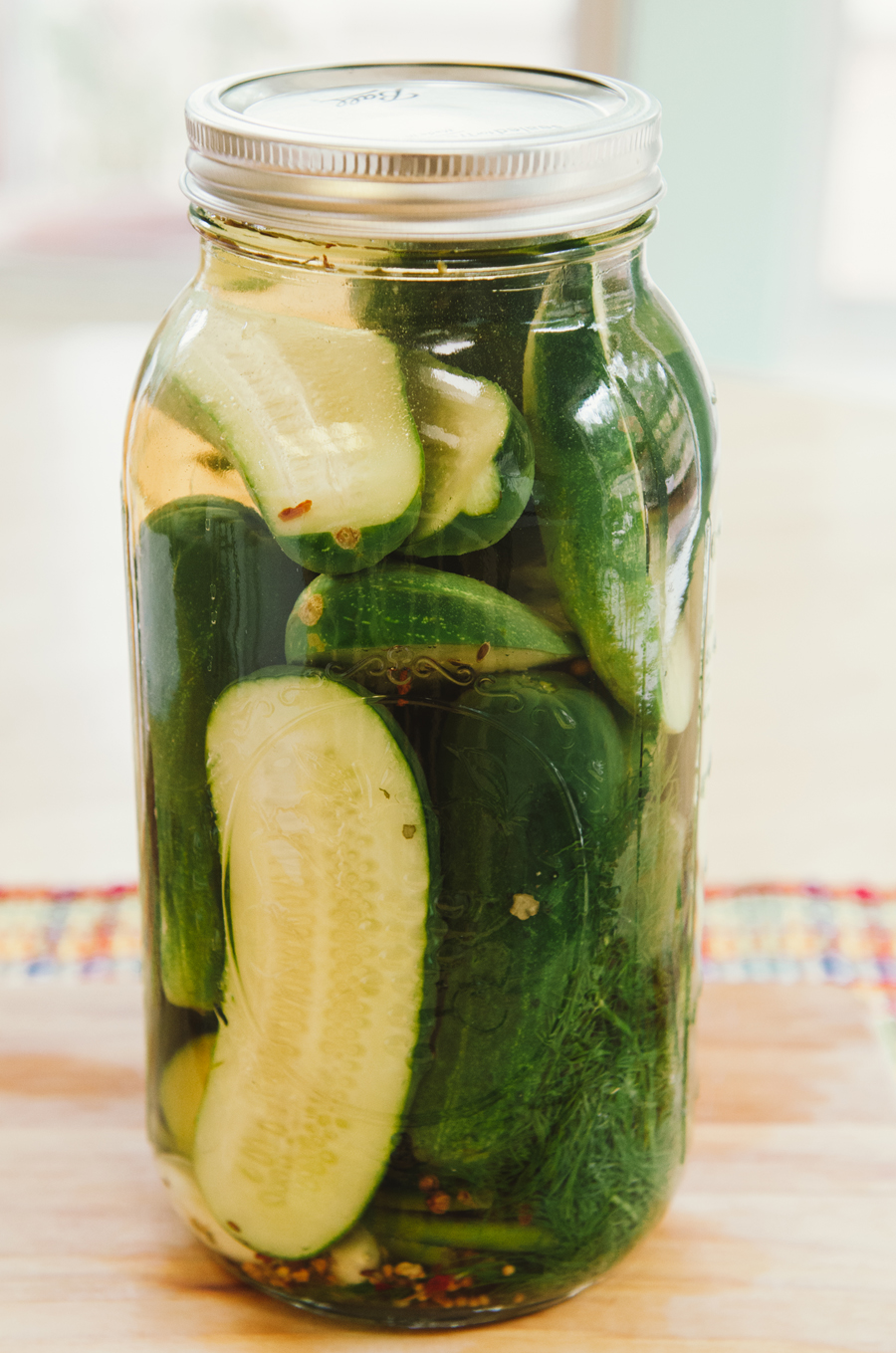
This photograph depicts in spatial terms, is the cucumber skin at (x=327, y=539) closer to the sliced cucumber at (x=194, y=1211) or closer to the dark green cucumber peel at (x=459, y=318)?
the dark green cucumber peel at (x=459, y=318)

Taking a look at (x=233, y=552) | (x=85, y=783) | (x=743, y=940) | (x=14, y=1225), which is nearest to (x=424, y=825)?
(x=233, y=552)

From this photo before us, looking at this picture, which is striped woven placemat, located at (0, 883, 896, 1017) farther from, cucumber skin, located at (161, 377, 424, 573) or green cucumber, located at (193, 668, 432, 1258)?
cucumber skin, located at (161, 377, 424, 573)

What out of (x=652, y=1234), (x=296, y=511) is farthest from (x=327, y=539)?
(x=652, y=1234)

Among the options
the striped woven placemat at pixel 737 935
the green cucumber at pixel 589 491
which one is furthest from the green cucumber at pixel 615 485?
the striped woven placemat at pixel 737 935

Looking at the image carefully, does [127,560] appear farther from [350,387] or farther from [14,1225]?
[14,1225]

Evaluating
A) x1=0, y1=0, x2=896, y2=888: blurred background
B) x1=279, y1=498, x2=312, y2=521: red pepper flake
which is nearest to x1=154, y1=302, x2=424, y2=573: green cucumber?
x1=279, y1=498, x2=312, y2=521: red pepper flake

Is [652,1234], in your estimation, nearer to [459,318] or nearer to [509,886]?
[509,886]
